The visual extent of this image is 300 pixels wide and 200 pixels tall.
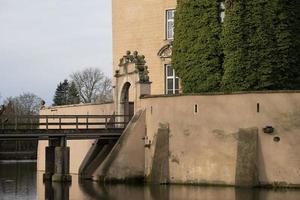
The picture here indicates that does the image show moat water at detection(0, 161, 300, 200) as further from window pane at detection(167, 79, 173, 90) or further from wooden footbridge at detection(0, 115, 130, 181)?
window pane at detection(167, 79, 173, 90)

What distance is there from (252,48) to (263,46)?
1.72 feet

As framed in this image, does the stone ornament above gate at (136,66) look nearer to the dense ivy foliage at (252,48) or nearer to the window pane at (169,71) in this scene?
the dense ivy foliage at (252,48)

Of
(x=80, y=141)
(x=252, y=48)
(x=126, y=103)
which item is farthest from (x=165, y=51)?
(x=252, y=48)

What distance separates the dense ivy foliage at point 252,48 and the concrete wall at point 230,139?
1312 mm

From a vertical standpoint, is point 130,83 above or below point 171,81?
below

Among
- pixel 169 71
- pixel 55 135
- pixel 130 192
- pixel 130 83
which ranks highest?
pixel 169 71

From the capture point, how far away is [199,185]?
31.6 meters

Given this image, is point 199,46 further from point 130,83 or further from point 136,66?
point 130,83

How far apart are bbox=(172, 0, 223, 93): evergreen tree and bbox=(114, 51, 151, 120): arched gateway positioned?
6.36ft

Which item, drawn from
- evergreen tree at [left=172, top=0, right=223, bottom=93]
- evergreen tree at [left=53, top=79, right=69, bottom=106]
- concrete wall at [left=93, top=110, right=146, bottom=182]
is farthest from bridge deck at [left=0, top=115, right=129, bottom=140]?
evergreen tree at [left=53, top=79, right=69, bottom=106]

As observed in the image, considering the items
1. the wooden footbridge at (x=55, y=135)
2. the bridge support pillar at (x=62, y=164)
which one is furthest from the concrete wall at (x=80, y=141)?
the bridge support pillar at (x=62, y=164)

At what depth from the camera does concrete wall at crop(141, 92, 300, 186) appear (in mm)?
30438

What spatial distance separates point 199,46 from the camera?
34.2 m

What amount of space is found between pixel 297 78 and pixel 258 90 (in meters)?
2.08
